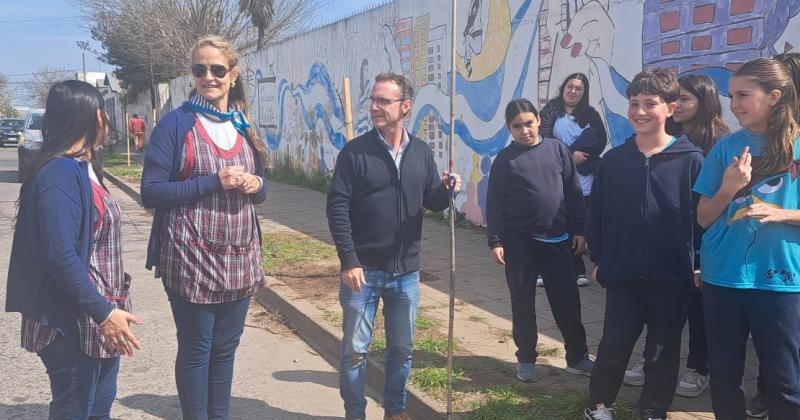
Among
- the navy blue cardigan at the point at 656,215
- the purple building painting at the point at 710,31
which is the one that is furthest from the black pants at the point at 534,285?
the purple building painting at the point at 710,31

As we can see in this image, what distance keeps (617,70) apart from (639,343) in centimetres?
312

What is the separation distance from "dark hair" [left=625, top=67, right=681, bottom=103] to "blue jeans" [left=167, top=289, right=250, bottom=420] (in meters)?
2.09

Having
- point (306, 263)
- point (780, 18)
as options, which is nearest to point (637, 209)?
point (780, 18)

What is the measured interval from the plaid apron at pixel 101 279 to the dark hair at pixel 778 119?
Result: 260 cm

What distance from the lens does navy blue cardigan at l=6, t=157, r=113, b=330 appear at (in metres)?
2.38

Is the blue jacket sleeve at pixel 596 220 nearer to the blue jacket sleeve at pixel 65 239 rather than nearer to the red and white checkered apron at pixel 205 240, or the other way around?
the red and white checkered apron at pixel 205 240

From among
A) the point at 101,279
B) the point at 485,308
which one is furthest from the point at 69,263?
the point at 485,308

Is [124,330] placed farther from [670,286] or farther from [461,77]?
[461,77]

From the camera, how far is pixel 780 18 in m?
5.18

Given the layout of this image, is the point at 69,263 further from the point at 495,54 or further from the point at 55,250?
the point at 495,54

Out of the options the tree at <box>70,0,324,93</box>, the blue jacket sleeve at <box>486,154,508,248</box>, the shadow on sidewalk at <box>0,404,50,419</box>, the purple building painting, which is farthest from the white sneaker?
the tree at <box>70,0,324,93</box>

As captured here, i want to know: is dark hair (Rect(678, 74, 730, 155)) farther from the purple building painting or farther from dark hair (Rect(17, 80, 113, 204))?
dark hair (Rect(17, 80, 113, 204))

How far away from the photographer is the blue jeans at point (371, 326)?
3.42m

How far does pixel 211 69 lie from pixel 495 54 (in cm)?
627
